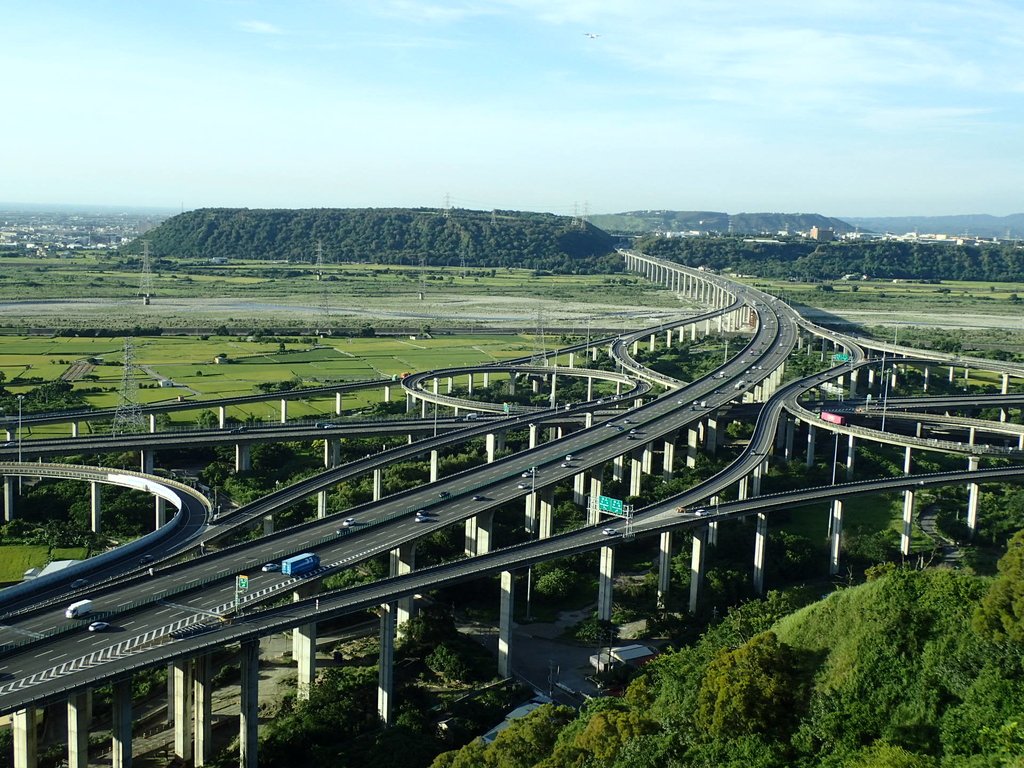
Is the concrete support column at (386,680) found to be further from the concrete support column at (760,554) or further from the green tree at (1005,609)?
the concrete support column at (760,554)

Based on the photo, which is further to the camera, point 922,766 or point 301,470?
point 301,470

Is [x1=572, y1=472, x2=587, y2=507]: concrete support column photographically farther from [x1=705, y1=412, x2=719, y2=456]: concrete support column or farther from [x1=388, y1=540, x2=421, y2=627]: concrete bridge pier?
[x1=388, y1=540, x2=421, y2=627]: concrete bridge pier

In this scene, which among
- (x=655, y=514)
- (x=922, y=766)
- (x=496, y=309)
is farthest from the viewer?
(x=496, y=309)

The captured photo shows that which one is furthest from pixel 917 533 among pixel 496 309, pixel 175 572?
pixel 496 309

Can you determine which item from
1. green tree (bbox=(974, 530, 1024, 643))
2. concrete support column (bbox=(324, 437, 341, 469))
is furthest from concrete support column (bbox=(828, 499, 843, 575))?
concrete support column (bbox=(324, 437, 341, 469))

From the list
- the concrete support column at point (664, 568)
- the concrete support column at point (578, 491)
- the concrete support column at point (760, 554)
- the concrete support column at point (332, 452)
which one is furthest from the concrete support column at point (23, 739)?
the concrete support column at point (332, 452)

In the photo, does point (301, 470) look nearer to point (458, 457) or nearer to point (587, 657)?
point (458, 457)
